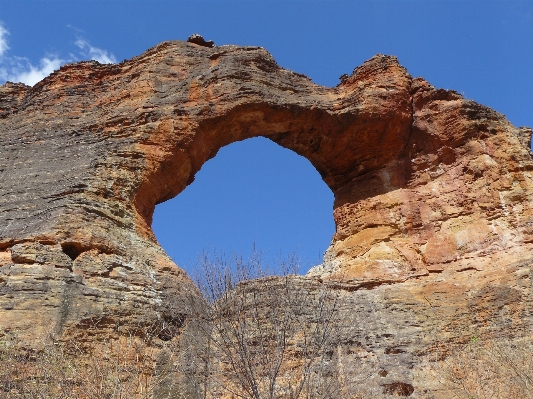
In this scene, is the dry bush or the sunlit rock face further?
the sunlit rock face

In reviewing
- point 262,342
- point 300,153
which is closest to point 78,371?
point 262,342

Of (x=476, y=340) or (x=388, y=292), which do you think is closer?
(x=476, y=340)

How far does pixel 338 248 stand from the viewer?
16.0 metres

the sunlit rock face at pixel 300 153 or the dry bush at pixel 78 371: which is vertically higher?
the sunlit rock face at pixel 300 153

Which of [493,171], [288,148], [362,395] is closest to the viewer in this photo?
[362,395]

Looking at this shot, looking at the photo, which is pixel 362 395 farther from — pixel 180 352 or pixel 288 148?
pixel 288 148

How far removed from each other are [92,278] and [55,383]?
8.24ft

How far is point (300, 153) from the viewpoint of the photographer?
59.4 feet

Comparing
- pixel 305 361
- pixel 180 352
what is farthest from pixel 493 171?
pixel 180 352

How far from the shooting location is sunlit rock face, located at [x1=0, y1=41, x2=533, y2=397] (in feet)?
37.4

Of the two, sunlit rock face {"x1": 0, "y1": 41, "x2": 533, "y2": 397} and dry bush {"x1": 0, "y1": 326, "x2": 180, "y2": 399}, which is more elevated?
sunlit rock face {"x1": 0, "y1": 41, "x2": 533, "y2": 397}

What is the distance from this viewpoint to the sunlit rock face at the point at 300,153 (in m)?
11.4

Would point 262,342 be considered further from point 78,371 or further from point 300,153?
point 300,153

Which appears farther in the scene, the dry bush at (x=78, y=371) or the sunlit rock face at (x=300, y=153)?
the sunlit rock face at (x=300, y=153)
